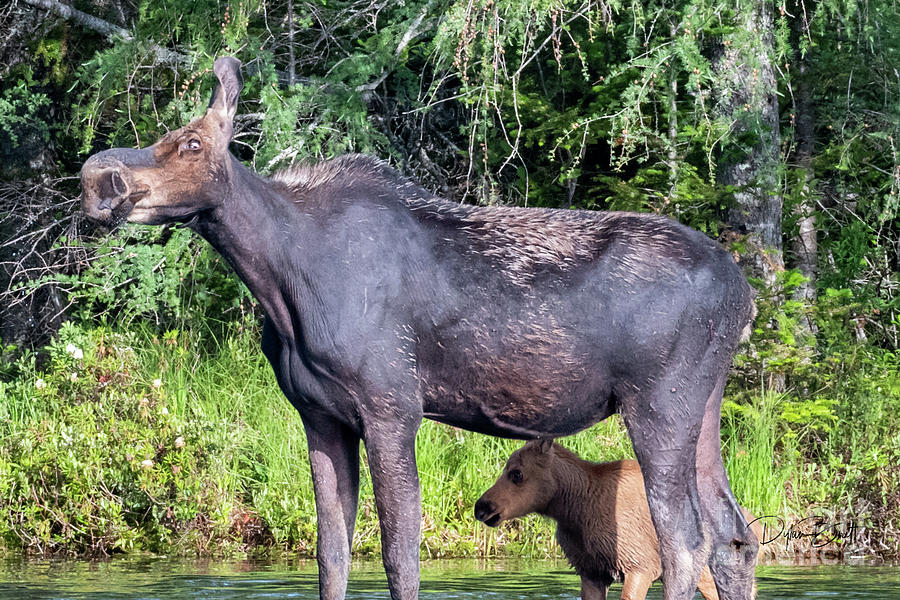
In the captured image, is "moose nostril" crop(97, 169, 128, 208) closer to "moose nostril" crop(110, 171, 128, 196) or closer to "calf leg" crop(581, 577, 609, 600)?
"moose nostril" crop(110, 171, 128, 196)

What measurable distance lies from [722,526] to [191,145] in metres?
3.13

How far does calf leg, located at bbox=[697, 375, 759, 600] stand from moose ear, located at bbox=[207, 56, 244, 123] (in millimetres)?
2672

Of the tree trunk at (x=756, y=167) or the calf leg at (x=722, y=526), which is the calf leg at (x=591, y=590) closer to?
the calf leg at (x=722, y=526)

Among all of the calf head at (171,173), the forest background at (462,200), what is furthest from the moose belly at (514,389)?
the forest background at (462,200)

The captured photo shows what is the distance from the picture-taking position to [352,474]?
248 inches

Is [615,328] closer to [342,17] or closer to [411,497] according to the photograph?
[411,497]

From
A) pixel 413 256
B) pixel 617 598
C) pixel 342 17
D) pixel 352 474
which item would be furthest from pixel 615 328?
pixel 342 17

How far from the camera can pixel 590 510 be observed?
26.0 ft

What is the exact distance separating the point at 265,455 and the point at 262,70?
10.9 feet

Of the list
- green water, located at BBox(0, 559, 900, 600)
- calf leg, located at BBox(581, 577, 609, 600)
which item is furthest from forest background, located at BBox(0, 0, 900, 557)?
calf leg, located at BBox(581, 577, 609, 600)

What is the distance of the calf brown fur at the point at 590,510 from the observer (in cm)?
771

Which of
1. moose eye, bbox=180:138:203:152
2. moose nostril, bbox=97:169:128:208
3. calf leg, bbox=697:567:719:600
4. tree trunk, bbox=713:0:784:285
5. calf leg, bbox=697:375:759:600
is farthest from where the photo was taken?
tree trunk, bbox=713:0:784:285

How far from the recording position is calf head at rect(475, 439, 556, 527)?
8.09 meters

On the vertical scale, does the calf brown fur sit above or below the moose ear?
below
